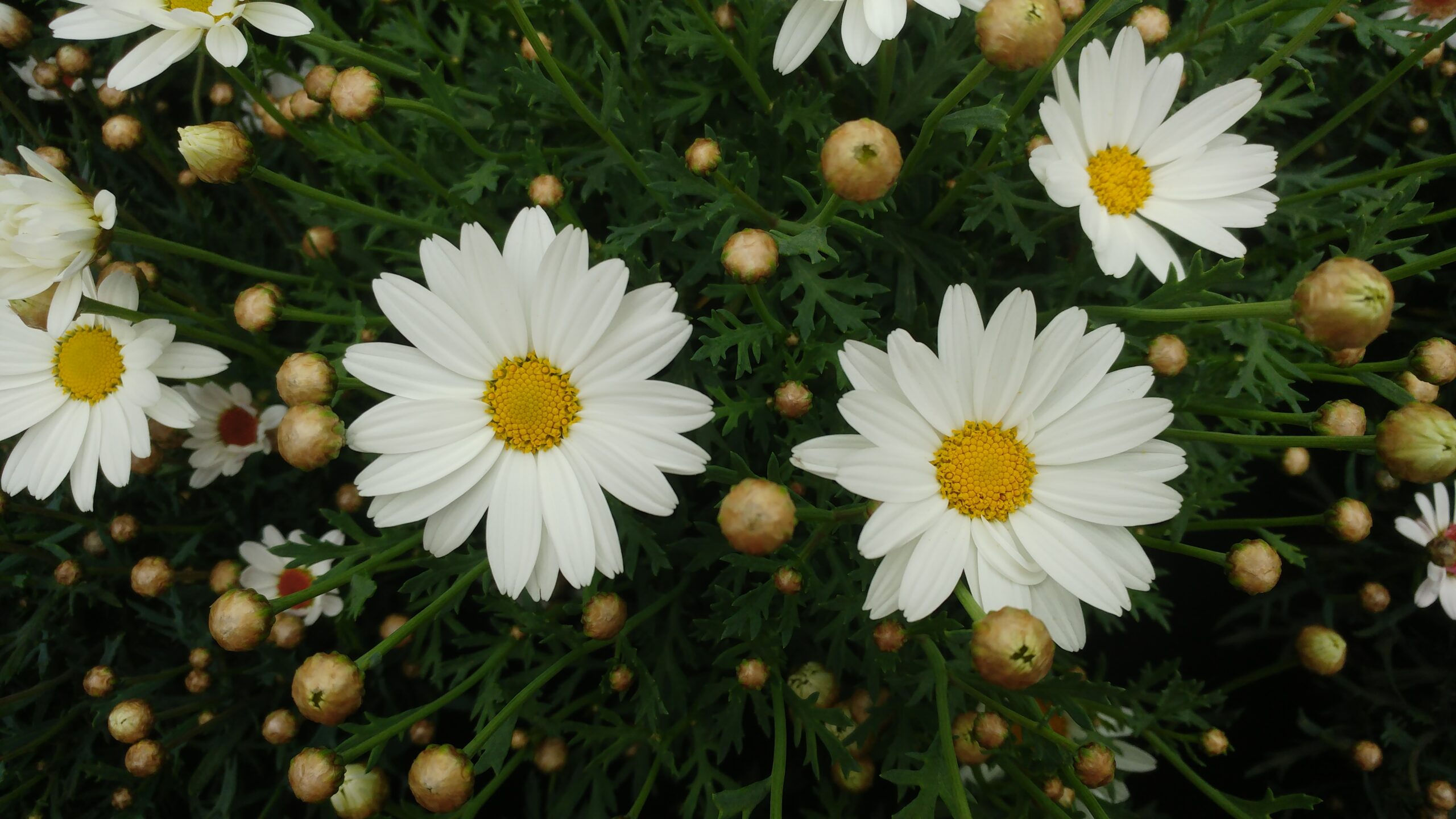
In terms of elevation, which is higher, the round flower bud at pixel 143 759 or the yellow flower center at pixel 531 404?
the yellow flower center at pixel 531 404

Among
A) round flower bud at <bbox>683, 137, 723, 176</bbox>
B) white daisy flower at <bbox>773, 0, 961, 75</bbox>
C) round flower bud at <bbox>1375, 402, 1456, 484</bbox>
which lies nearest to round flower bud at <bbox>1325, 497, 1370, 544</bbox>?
round flower bud at <bbox>1375, 402, 1456, 484</bbox>

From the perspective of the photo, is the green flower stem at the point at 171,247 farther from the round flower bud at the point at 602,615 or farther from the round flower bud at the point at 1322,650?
the round flower bud at the point at 1322,650

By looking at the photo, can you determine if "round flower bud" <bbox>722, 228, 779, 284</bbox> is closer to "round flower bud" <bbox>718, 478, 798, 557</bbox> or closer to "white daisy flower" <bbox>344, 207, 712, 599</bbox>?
"white daisy flower" <bbox>344, 207, 712, 599</bbox>

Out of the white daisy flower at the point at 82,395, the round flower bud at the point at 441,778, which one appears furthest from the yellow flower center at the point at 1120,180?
the white daisy flower at the point at 82,395

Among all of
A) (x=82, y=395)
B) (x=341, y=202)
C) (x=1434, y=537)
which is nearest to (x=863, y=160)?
(x=341, y=202)

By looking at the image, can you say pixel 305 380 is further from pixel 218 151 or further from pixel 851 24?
pixel 851 24

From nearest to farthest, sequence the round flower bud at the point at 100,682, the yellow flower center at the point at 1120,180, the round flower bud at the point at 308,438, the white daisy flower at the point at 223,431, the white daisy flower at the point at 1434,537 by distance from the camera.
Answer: the round flower bud at the point at 308,438 → the yellow flower center at the point at 1120,180 → the round flower bud at the point at 100,682 → the white daisy flower at the point at 1434,537 → the white daisy flower at the point at 223,431
